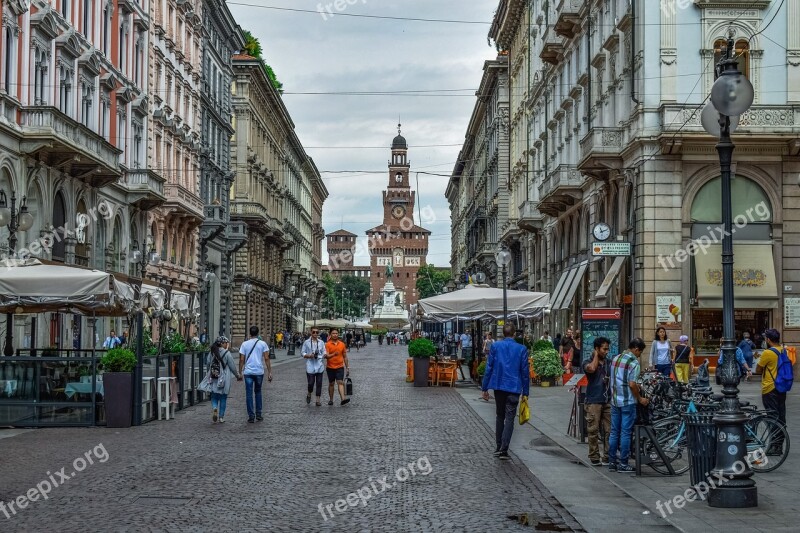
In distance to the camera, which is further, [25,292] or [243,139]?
[243,139]

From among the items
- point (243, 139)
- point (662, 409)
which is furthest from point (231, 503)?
point (243, 139)

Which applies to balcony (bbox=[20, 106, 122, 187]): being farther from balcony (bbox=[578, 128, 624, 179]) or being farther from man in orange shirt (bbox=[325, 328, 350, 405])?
balcony (bbox=[578, 128, 624, 179])

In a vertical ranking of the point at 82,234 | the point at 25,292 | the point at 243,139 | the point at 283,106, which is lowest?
the point at 25,292

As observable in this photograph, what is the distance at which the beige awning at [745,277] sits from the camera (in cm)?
3225

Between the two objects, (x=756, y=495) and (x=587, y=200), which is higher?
(x=587, y=200)

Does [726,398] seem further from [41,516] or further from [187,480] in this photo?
[41,516]

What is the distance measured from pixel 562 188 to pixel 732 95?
30786 millimetres

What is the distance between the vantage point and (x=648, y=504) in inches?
446

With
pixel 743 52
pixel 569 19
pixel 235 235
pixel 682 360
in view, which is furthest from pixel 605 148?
pixel 235 235

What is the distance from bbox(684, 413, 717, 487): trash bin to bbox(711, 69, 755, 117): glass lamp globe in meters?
3.13

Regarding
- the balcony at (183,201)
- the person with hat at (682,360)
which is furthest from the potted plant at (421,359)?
the balcony at (183,201)

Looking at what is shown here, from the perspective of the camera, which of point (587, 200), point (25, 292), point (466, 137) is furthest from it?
point (466, 137)

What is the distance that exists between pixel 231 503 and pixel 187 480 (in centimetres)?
175

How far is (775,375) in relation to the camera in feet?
50.0
